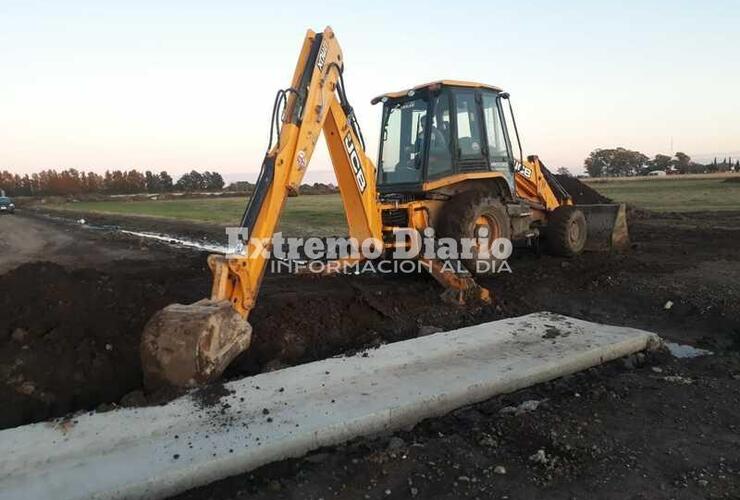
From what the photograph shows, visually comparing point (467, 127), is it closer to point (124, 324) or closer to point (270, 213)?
point (270, 213)

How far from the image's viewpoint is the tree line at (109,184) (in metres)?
83.8

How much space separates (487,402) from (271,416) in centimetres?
170

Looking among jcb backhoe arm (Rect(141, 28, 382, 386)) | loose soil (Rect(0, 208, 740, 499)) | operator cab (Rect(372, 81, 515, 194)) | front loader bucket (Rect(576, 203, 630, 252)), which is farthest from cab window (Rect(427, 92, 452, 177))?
front loader bucket (Rect(576, 203, 630, 252))

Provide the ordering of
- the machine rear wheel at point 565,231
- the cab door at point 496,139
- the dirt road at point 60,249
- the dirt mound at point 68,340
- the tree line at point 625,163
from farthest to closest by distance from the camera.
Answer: the tree line at point 625,163, the dirt road at point 60,249, the machine rear wheel at point 565,231, the cab door at point 496,139, the dirt mound at point 68,340

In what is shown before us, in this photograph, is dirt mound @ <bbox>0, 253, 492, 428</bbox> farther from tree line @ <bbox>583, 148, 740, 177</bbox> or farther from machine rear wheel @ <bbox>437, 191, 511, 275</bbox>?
tree line @ <bbox>583, 148, 740, 177</bbox>

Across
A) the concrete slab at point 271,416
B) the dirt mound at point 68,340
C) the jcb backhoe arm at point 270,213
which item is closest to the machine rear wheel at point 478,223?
the jcb backhoe arm at point 270,213

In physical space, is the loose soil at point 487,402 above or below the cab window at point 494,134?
below

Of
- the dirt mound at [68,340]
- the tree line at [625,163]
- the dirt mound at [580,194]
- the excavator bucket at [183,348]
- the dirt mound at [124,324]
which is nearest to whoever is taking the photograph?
the excavator bucket at [183,348]

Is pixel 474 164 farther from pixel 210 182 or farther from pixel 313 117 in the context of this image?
pixel 210 182

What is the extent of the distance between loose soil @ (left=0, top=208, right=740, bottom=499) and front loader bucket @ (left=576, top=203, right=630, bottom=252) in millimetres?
1045

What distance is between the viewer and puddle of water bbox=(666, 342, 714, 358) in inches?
229

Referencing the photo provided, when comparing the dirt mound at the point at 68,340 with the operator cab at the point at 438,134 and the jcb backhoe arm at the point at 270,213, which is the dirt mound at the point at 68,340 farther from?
the operator cab at the point at 438,134

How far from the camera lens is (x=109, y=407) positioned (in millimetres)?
4078

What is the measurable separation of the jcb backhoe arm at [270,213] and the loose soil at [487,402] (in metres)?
0.42
